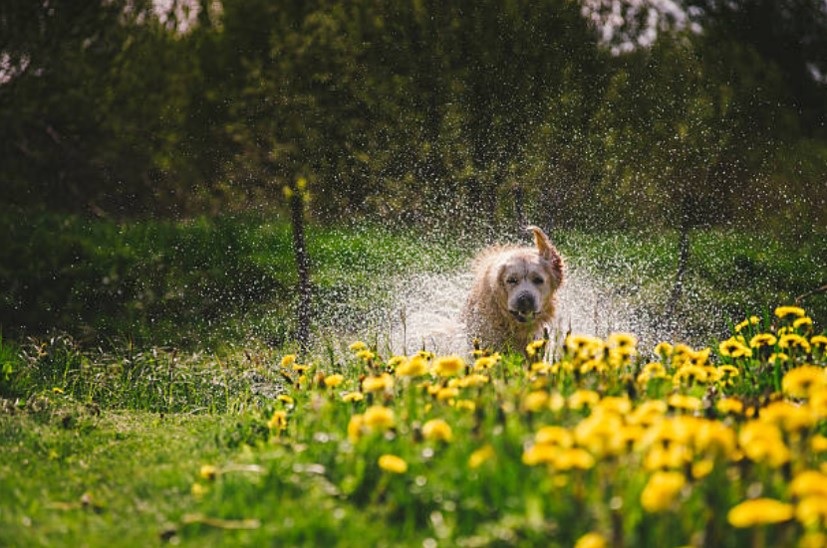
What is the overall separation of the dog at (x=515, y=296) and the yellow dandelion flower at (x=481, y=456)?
3.61 meters

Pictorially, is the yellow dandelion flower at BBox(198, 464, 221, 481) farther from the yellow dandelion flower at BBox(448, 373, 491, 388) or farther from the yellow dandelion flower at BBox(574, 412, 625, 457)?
the yellow dandelion flower at BBox(574, 412, 625, 457)

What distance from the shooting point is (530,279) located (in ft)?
20.8

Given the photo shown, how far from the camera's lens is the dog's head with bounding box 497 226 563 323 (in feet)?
20.3

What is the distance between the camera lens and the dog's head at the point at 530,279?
243 inches

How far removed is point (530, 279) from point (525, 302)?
266 mm

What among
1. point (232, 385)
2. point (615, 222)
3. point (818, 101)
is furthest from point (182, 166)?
point (818, 101)

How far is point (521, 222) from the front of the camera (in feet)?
33.0

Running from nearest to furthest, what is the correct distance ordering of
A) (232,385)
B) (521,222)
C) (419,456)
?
(419,456), (232,385), (521,222)

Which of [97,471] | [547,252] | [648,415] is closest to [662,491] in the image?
[648,415]

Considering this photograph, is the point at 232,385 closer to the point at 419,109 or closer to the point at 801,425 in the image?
the point at 419,109

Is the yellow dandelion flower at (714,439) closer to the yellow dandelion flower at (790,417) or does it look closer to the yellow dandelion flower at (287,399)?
the yellow dandelion flower at (790,417)

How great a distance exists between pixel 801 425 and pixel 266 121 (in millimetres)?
6233

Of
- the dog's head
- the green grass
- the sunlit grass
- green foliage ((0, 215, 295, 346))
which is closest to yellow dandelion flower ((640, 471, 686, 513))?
the sunlit grass

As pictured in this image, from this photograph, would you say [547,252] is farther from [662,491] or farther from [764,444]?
[662,491]
